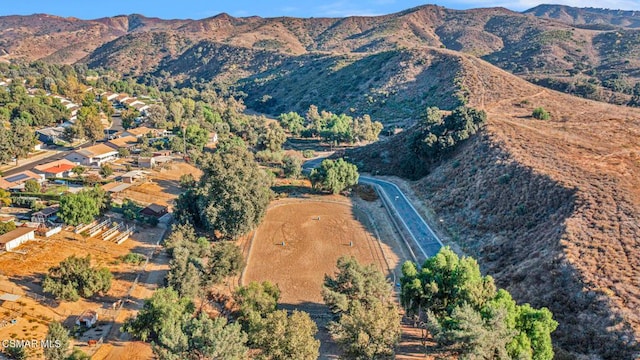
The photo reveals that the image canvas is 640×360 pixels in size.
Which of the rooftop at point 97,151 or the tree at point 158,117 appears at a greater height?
the tree at point 158,117

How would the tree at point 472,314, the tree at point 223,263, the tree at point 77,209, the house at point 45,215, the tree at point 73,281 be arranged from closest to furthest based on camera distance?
the tree at point 472,314 < the tree at point 73,281 < the tree at point 223,263 < the tree at point 77,209 < the house at point 45,215

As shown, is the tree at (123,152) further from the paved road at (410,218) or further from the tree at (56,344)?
the tree at (56,344)

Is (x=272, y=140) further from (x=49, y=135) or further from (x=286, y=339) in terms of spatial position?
(x=286, y=339)

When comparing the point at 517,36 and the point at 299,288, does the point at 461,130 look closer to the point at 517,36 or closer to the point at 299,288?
the point at 299,288

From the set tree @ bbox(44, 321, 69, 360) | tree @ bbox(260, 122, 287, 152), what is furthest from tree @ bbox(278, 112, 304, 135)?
tree @ bbox(44, 321, 69, 360)

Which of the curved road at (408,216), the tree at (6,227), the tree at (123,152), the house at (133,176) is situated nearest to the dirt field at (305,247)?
the curved road at (408,216)

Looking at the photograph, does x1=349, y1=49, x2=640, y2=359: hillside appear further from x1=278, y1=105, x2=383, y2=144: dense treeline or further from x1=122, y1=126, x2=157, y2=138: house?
x1=122, y1=126, x2=157, y2=138: house
